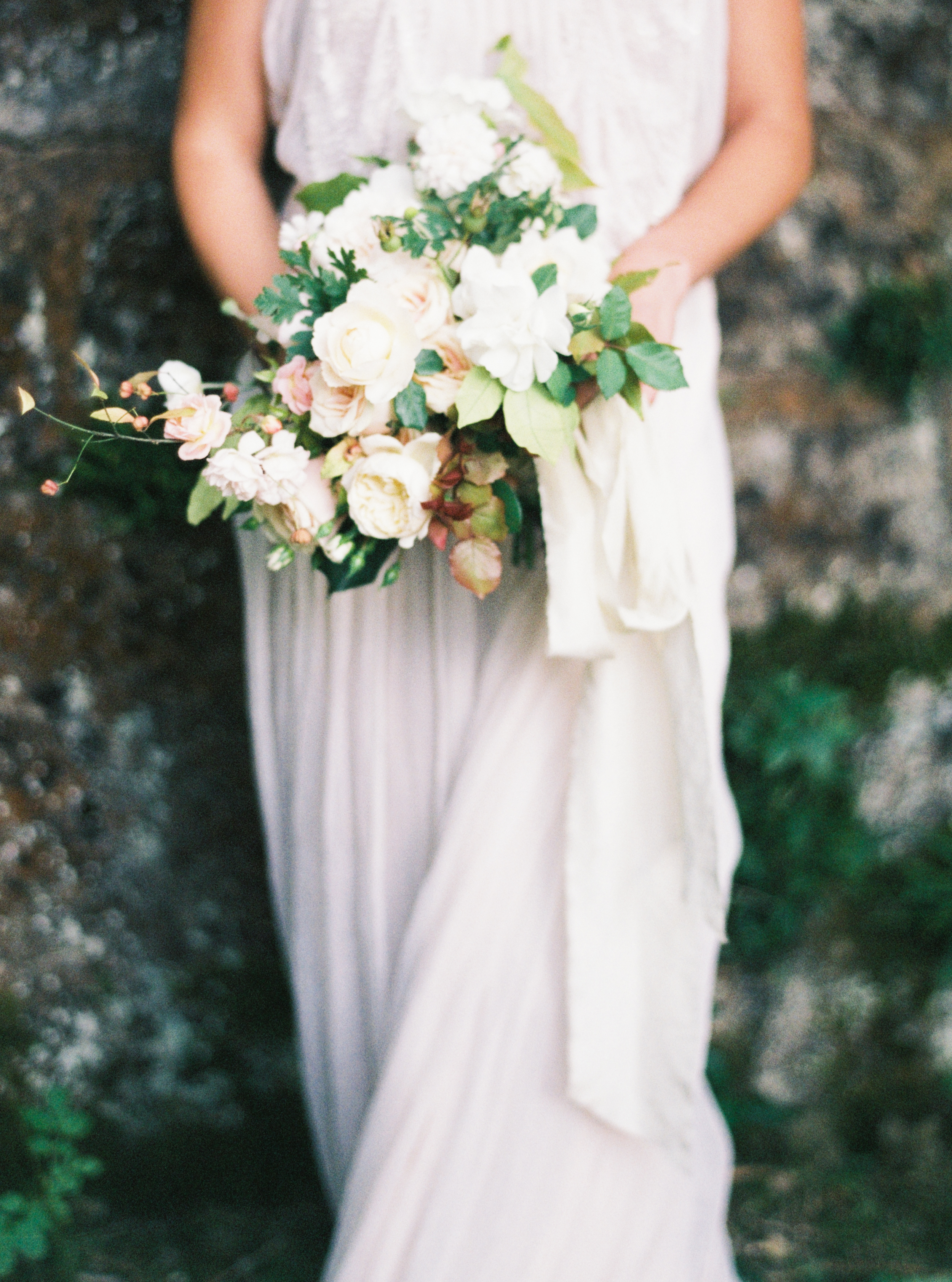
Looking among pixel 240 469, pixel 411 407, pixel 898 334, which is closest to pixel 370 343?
pixel 411 407

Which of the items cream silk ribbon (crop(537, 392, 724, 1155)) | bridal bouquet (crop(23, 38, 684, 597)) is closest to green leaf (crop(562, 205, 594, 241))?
bridal bouquet (crop(23, 38, 684, 597))

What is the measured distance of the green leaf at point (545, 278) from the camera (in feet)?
3.40

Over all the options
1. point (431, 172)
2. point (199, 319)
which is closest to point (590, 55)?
point (431, 172)

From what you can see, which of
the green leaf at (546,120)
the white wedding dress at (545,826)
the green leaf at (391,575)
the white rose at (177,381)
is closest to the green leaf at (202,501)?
the white rose at (177,381)

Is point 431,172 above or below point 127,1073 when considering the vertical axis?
above

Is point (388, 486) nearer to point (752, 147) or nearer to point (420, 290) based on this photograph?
Result: point (420, 290)

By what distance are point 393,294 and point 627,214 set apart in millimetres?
488

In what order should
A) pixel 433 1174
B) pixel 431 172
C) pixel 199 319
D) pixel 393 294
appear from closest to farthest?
pixel 393 294
pixel 431 172
pixel 433 1174
pixel 199 319

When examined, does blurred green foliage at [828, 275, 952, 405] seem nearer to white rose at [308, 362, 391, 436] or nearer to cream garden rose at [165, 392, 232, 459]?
white rose at [308, 362, 391, 436]

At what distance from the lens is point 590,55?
1.32 meters

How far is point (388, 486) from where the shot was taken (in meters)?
1.05

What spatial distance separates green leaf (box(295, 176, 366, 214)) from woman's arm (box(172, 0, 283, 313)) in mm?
140

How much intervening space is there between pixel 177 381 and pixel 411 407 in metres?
0.26

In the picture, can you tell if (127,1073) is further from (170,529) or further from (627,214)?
(627,214)
